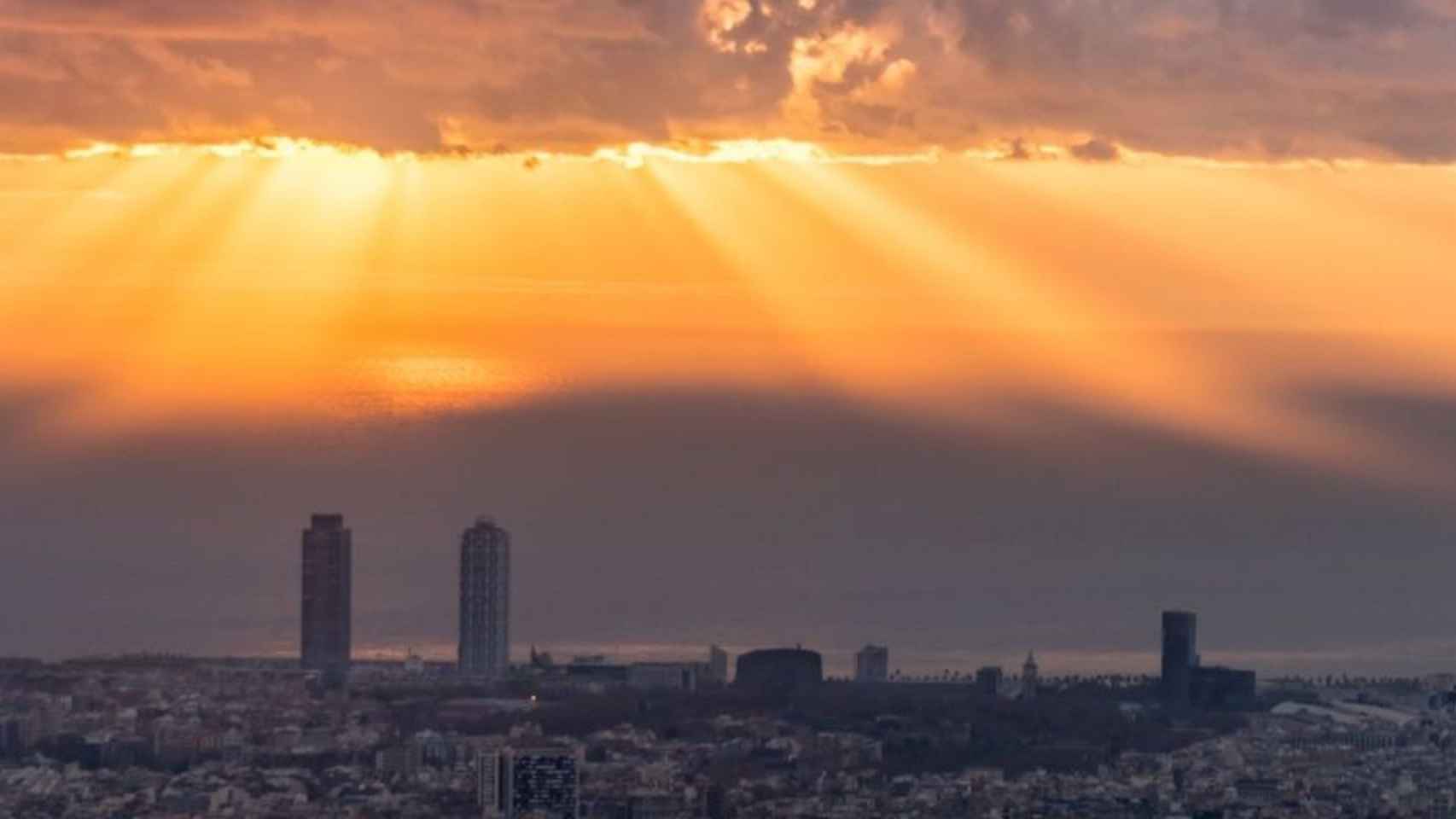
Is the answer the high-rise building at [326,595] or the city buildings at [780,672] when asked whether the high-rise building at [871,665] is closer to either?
the city buildings at [780,672]

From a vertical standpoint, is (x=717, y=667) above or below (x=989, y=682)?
above

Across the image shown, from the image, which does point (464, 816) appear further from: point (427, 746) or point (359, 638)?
point (359, 638)

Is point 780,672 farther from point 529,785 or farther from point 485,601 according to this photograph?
point 529,785

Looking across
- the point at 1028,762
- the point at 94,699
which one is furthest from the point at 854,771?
the point at 94,699

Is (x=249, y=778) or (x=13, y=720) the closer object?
(x=249, y=778)

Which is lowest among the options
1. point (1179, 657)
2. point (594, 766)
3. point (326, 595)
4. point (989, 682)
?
point (594, 766)

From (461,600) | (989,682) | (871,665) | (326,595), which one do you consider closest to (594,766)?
(989,682)

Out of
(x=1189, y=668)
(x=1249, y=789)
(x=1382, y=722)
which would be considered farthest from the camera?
(x=1189, y=668)

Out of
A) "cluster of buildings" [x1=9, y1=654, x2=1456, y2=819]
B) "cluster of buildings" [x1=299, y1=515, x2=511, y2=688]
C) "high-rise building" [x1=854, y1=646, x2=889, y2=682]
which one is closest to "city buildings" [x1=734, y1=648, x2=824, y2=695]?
"cluster of buildings" [x1=9, y1=654, x2=1456, y2=819]
